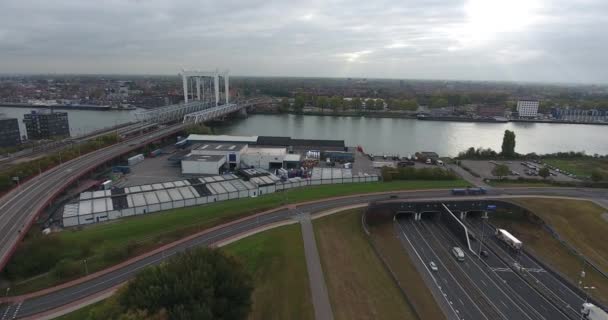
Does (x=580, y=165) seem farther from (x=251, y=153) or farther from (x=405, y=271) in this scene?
(x=251, y=153)

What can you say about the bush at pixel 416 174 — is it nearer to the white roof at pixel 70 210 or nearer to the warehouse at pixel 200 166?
the warehouse at pixel 200 166

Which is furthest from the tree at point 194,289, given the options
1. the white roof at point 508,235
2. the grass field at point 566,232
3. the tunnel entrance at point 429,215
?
the grass field at point 566,232

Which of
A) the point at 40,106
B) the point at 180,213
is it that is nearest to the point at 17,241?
the point at 180,213

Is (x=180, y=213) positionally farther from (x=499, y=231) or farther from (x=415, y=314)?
(x=499, y=231)

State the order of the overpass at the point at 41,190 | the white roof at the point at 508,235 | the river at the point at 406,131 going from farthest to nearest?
the river at the point at 406,131 < the white roof at the point at 508,235 < the overpass at the point at 41,190

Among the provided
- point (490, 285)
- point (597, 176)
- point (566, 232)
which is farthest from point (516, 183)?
point (490, 285)

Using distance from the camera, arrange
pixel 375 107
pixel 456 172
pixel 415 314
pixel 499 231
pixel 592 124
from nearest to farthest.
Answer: pixel 415 314, pixel 499 231, pixel 456 172, pixel 592 124, pixel 375 107

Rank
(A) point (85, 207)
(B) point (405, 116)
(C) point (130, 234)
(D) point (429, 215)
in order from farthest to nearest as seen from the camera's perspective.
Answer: (B) point (405, 116) → (D) point (429, 215) → (A) point (85, 207) → (C) point (130, 234)
